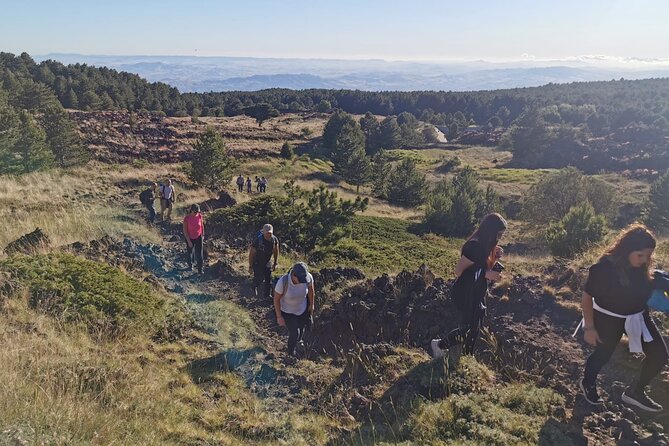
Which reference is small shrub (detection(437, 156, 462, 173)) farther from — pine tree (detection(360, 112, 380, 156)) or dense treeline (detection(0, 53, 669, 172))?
pine tree (detection(360, 112, 380, 156))

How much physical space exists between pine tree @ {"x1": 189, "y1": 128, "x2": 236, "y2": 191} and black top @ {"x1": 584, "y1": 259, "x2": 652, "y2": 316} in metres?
19.7

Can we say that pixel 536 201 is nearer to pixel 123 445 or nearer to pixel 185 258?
pixel 185 258

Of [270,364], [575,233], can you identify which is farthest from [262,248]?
[575,233]

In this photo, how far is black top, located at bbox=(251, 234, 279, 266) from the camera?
25.2 feet

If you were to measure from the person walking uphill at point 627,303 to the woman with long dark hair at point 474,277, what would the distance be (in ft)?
2.85

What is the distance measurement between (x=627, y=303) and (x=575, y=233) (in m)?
14.5

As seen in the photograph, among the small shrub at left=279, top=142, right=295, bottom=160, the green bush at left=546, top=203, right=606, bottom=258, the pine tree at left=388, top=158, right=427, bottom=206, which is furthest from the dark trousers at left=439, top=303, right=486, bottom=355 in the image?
the small shrub at left=279, top=142, right=295, bottom=160

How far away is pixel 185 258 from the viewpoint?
10516mm

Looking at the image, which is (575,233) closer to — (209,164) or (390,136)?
(209,164)

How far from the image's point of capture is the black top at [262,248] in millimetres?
7688

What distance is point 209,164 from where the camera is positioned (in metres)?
21.5

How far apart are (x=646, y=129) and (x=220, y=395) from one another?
298 feet

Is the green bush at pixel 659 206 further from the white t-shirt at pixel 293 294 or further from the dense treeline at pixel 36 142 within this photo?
the dense treeline at pixel 36 142

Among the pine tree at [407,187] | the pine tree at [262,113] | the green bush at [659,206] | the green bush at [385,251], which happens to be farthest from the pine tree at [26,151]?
the pine tree at [262,113]
